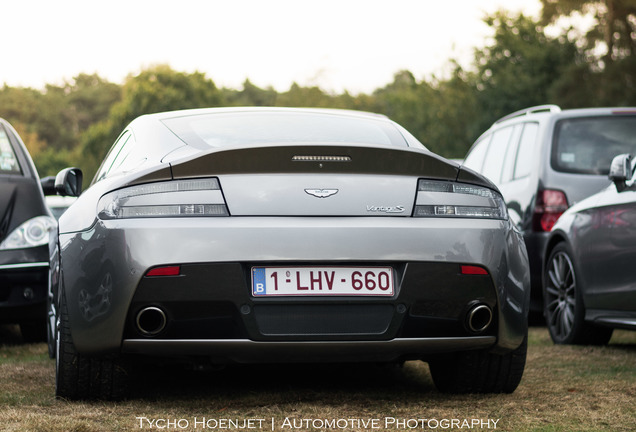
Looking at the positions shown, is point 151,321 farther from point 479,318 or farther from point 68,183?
point 68,183

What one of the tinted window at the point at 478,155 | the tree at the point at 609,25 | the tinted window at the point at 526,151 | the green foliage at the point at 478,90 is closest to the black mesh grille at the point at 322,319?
the tinted window at the point at 526,151

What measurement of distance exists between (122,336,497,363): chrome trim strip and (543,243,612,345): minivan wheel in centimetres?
316

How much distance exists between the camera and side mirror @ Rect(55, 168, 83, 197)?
5.89 meters

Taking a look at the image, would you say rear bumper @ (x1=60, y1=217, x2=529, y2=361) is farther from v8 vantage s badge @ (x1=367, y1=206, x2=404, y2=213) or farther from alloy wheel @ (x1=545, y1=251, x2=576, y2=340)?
alloy wheel @ (x1=545, y1=251, x2=576, y2=340)

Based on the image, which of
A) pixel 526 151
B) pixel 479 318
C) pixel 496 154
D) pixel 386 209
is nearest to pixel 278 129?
pixel 386 209

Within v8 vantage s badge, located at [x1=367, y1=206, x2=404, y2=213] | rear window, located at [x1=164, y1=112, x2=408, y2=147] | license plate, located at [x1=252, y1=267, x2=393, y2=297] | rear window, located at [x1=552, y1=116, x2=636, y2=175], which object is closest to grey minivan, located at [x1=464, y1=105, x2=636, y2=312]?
rear window, located at [x1=552, y1=116, x2=636, y2=175]

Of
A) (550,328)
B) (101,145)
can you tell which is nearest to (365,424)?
(550,328)

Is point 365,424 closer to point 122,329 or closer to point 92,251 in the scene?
point 122,329

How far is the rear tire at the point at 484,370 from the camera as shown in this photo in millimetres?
4656

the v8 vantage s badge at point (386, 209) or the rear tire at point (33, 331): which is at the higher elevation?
the v8 vantage s badge at point (386, 209)

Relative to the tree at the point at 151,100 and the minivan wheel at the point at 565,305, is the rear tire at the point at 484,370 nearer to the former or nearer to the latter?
the minivan wheel at the point at 565,305

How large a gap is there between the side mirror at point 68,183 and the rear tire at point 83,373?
1567 mm

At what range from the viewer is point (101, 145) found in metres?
80.1

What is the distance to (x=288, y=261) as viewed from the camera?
399 cm
